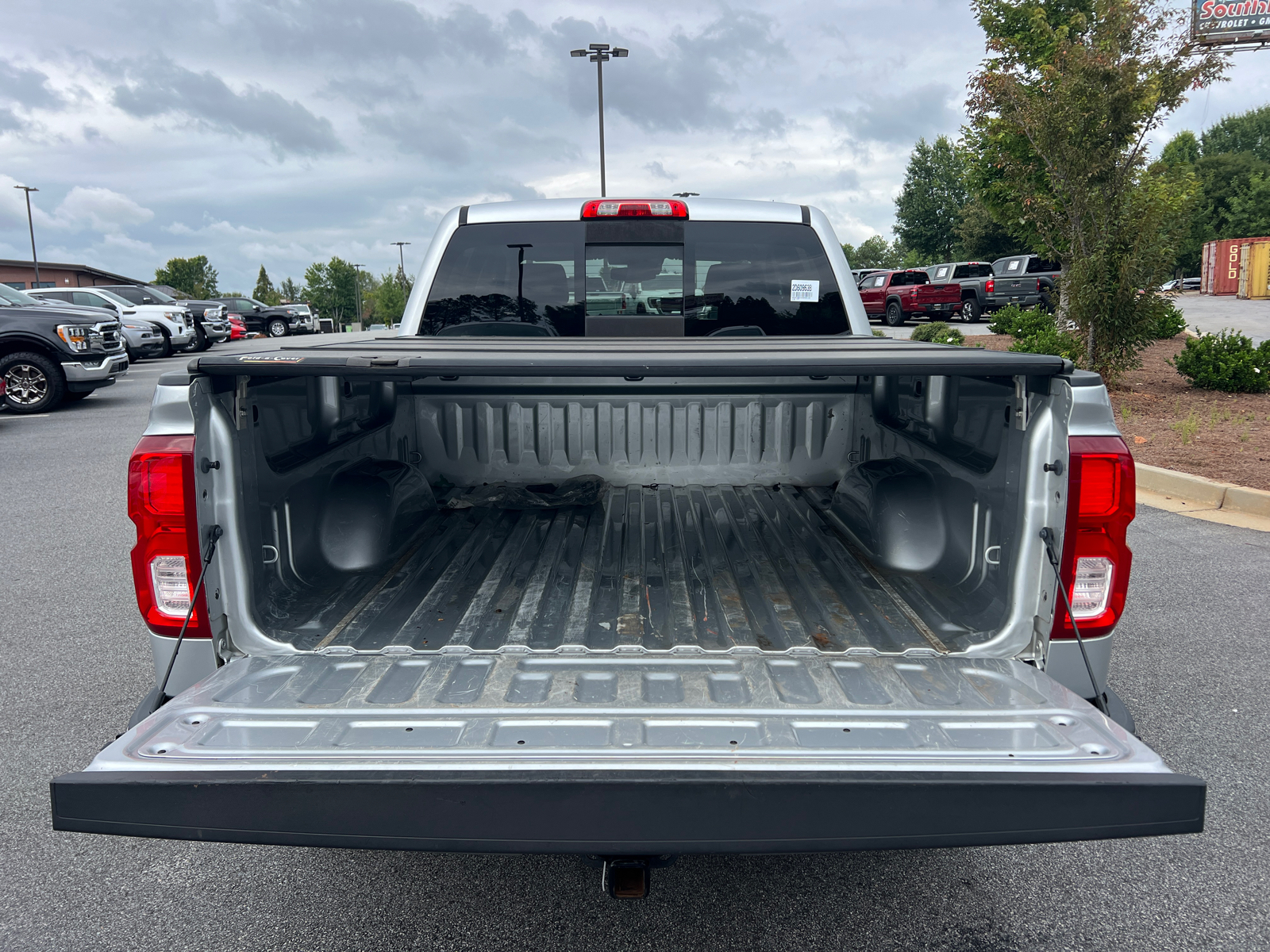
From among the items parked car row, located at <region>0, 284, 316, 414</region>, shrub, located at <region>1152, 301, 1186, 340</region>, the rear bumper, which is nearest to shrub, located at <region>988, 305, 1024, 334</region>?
shrub, located at <region>1152, 301, 1186, 340</region>

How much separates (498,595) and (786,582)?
105 centimetres

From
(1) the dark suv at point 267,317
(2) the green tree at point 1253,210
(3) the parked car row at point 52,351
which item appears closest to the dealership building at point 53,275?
(1) the dark suv at point 267,317

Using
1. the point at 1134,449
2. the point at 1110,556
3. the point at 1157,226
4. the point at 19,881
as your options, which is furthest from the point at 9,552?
the point at 1157,226

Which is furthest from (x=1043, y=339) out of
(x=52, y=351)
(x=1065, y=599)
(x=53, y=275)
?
(x=53, y=275)

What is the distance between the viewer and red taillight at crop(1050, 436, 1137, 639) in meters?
2.18

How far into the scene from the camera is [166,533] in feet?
7.32

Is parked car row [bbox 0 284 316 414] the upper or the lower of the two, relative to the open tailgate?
upper

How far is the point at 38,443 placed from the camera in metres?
11.0

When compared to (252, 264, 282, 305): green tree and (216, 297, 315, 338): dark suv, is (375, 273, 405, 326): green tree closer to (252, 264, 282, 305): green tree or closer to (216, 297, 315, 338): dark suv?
(252, 264, 282, 305): green tree

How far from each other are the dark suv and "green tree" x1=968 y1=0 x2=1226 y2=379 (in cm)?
3606

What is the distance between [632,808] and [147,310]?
28840 mm

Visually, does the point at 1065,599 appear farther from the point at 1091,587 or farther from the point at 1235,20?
the point at 1235,20

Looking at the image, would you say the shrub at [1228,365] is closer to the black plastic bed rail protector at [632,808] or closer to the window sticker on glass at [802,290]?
the window sticker on glass at [802,290]

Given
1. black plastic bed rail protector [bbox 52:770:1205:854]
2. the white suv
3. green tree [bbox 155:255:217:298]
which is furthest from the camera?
green tree [bbox 155:255:217:298]
